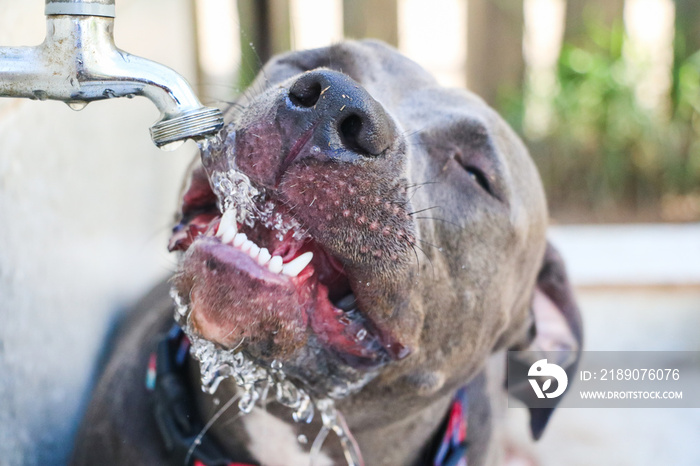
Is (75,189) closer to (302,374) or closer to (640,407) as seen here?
(302,374)

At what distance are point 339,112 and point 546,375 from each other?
1.89 m

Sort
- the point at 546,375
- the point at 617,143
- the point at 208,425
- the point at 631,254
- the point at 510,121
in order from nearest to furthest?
1. the point at 208,425
2. the point at 546,375
3. the point at 631,254
4. the point at 617,143
5. the point at 510,121

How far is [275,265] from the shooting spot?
1743 mm

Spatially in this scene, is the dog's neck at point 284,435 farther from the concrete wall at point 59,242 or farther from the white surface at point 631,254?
the white surface at point 631,254

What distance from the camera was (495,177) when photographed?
238 cm

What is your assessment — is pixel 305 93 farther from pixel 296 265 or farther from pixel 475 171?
pixel 475 171

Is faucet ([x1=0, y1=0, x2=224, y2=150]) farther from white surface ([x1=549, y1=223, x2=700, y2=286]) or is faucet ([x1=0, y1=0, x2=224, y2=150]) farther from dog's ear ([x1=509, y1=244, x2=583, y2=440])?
white surface ([x1=549, y1=223, x2=700, y2=286])

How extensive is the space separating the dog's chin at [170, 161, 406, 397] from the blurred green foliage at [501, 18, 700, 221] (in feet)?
17.6

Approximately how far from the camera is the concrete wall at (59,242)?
1994 millimetres

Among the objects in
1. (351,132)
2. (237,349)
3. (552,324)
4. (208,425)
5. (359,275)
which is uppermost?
(351,132)

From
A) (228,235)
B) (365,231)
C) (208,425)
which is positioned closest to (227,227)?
(228,235)

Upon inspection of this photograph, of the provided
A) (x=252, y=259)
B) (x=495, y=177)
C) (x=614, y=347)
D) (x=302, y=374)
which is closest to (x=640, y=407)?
(x=614, y=347)

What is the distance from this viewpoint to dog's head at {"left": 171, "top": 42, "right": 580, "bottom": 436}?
5.59 ft

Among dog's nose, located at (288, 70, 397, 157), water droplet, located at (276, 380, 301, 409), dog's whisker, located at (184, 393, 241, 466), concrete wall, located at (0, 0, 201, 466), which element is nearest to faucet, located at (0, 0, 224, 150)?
dog's nose, located at (288, 70, 397, 157)
